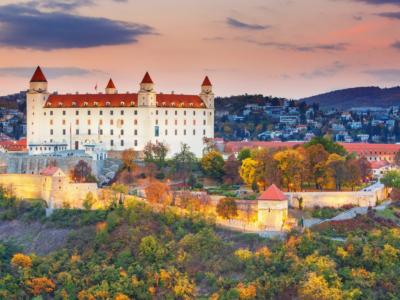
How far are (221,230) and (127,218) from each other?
4829mm

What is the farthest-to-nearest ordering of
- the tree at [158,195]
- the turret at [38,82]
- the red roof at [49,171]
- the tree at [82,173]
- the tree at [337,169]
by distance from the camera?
the turret at [38,82]
the tree at [82,173]
the red roof at [49,171]
the tree at [337,169]
the tree at [158,195]

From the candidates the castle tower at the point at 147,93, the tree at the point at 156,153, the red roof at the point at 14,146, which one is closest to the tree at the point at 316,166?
the tree at the point at 156,153

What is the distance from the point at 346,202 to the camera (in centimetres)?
5256

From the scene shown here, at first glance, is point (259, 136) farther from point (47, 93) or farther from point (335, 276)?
point (335, 276)

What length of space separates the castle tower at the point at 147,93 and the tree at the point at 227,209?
16834mm

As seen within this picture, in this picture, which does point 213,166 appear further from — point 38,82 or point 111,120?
point 38,82

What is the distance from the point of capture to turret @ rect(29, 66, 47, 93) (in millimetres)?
68250

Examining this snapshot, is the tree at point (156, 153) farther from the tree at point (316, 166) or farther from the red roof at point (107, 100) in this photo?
the tree at point (316, 166)

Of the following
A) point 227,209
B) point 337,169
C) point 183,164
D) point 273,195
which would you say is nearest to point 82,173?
point 183,164

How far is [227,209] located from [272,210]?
242 centimetres

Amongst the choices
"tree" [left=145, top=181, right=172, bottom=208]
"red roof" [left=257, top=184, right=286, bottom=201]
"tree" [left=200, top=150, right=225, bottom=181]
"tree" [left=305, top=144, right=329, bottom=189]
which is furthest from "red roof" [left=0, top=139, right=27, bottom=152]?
"red roof" [left=257, top=184, right=286, bottom=201]

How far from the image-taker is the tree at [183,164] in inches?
2367

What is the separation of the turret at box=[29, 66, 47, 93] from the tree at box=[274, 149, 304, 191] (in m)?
19.9

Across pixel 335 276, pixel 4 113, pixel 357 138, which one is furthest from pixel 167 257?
pixel 4 113
